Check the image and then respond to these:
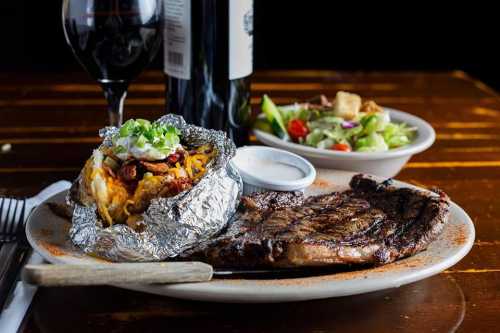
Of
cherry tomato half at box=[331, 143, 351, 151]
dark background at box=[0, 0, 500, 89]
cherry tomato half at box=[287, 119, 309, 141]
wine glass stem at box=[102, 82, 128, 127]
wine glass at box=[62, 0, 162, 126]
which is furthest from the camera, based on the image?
dark background at box=[0, 0, 500, 89]

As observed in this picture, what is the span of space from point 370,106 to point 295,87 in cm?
65

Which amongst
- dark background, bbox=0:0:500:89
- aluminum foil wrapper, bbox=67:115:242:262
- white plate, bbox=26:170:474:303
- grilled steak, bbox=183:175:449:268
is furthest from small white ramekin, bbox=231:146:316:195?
dark background, bbox=0:0:500:89

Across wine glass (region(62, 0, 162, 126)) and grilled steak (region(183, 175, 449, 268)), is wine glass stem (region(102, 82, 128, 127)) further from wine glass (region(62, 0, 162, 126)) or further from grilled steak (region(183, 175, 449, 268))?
grilled steak (region(183, 175, 449, 268))

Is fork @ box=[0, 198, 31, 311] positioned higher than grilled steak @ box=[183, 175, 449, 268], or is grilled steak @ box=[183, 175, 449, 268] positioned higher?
grilled steak @ box=[183, 175, 449, 268]

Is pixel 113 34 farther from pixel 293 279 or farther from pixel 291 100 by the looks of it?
pixel 291 100

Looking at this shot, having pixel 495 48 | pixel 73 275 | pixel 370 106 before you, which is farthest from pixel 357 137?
pixel 495 48

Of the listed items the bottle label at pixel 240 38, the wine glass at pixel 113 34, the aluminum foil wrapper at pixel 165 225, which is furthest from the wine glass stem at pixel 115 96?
the aluminum foil wrapper at pixel 165 225

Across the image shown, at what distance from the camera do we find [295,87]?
301 centimetres

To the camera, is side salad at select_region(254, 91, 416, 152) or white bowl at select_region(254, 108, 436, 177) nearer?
white bowl at select_region(254, 108, 436, 177)

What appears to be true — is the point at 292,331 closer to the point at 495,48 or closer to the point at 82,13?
the point at 82,13

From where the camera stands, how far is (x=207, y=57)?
2.06 m

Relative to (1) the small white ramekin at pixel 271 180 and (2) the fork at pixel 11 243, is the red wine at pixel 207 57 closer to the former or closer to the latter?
(1) the small white ramekin at pixel 271 180

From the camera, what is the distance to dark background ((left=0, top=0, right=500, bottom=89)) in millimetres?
4141

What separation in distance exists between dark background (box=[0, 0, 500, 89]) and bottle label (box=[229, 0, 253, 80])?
211 cm
